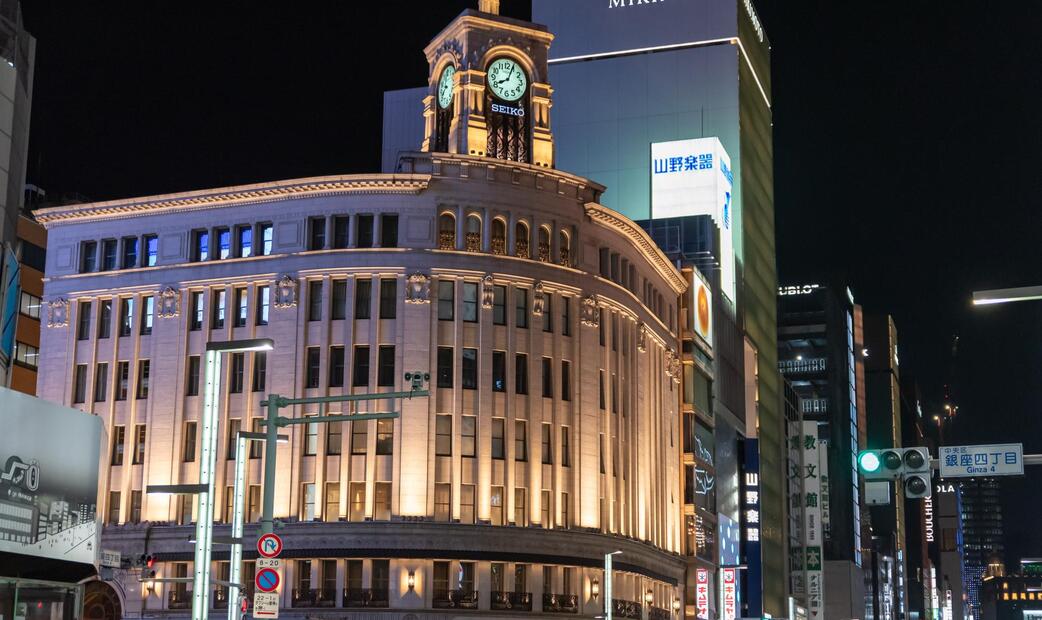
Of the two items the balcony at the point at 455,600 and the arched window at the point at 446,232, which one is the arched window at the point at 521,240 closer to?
the arched window at the point at 446,232

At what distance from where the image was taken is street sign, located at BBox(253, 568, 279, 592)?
1173 inches

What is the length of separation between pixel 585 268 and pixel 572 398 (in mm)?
7408

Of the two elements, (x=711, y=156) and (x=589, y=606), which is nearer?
(x=589, y=606)

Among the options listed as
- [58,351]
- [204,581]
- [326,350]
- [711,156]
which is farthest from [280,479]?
[711,156]

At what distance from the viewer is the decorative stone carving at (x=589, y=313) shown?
76000 millimetres

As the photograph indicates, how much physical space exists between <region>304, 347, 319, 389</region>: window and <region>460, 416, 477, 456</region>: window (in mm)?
7683

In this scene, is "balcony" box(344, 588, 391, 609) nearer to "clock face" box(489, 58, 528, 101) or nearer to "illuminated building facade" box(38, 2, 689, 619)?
"illuminated building facade" box(38, 2, 689, 619)

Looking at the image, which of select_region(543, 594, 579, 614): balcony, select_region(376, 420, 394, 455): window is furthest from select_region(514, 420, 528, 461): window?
select_region(543, 594, 579, 614): balcony

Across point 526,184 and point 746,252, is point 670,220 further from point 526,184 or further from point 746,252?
point 526,184

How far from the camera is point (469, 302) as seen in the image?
72562 millimetres

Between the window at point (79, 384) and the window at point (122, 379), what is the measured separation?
2038 mm

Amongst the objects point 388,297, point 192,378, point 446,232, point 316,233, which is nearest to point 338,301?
point 388,297

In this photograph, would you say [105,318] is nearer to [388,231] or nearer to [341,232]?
[341,232]

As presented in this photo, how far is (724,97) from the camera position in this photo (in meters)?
133
